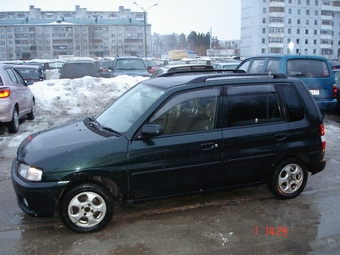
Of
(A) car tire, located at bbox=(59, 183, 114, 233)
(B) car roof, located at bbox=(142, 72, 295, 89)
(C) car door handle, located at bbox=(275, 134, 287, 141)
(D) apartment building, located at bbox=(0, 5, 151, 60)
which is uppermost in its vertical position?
(D) apartment building, located at bbox=(0, 5, 151, 60)

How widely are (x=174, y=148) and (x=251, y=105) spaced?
1237mm

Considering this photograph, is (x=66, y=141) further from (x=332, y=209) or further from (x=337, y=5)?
(x=337, y=5)

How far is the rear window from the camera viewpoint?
10039 mm

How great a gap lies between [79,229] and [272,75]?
127 inches

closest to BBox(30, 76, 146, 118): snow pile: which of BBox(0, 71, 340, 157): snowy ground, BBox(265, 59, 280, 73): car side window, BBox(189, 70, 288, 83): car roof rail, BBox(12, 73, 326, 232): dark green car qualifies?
BBox(0, 71, 340, 157): snowy ground

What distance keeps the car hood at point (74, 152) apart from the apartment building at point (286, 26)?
8605 centimetres

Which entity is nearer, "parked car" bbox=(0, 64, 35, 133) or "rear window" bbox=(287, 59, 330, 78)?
"parked car" bbox=(0, 64, 35, 133)

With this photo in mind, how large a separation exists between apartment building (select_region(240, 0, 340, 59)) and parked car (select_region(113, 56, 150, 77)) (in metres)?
71.7

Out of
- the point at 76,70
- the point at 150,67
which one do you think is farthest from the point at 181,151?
the point at 150,67

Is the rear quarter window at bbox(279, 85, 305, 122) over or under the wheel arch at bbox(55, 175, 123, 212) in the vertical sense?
over

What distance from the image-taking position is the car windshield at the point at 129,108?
4.56 meters

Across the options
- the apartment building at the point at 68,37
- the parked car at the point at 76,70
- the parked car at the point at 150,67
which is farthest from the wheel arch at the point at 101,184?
the apartment building at the point at 68,37

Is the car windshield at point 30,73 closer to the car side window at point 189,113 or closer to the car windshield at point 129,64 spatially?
the car windshield at point 129,64

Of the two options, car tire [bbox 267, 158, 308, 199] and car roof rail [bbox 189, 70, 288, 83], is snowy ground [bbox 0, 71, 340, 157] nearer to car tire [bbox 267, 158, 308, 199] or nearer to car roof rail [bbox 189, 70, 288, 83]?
car tire [bbox 267, 158, 308, 199]
